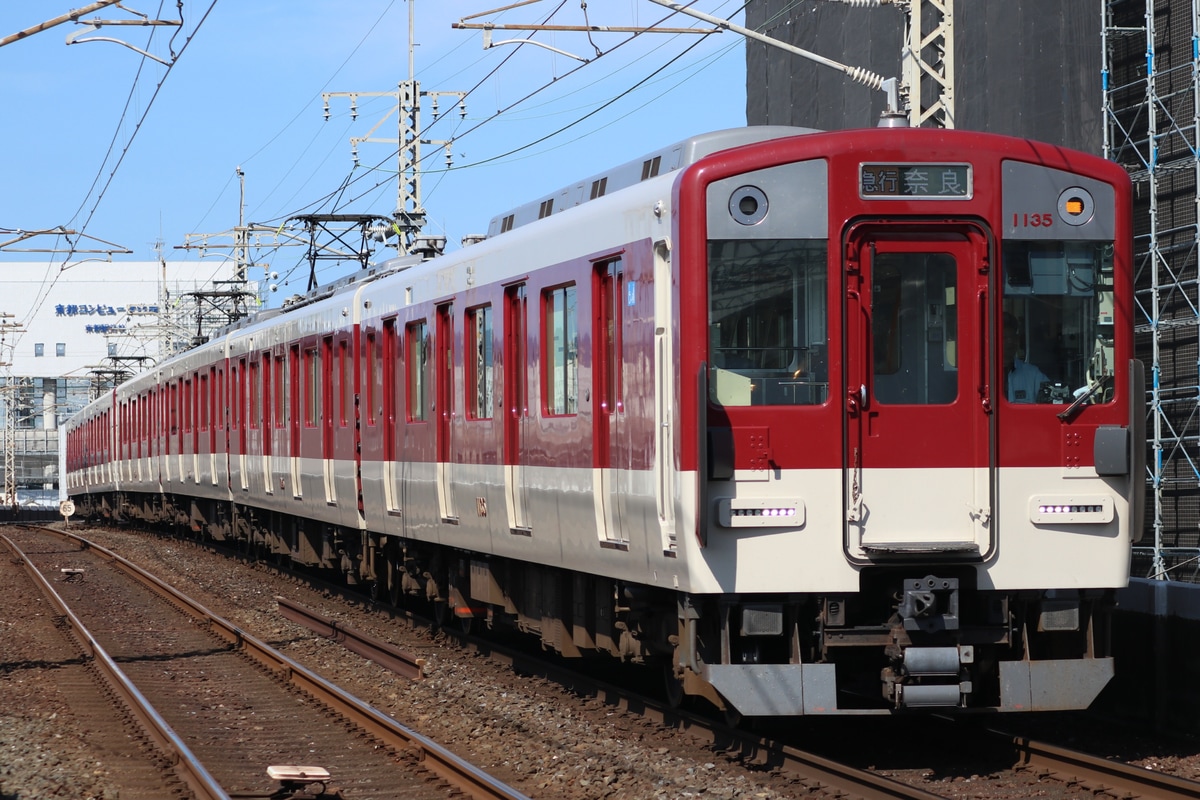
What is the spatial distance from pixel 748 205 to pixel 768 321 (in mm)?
571

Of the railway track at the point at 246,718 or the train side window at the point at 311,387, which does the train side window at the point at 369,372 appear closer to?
the train side window at the point at 311,387

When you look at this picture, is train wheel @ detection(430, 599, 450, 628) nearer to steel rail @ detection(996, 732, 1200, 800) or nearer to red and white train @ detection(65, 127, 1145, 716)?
red and white train @ detection(65, 127, 1145, 716)

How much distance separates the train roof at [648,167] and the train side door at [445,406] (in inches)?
41.6

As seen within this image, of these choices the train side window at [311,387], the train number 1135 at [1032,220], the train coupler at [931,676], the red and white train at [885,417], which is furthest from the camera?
the train side window at [311,387]

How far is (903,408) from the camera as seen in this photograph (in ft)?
25.6

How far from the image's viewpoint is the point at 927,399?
308 inches

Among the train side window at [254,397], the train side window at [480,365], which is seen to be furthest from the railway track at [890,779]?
the train side window at [254,397]

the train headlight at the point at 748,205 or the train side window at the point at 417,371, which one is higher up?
the train headlight at the point at 748,205

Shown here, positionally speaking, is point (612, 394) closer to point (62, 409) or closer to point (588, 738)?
point (588, 738)

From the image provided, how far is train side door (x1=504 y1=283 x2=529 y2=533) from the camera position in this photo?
34.6 feet

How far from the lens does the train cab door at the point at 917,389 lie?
7.73 metres

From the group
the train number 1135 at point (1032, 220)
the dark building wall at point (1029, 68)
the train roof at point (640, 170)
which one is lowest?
the train number 1135 at point (1032, 220)

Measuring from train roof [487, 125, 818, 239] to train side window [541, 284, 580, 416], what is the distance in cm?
72

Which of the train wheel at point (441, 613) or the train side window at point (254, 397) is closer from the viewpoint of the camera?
the train wheel at point (441, 613)
